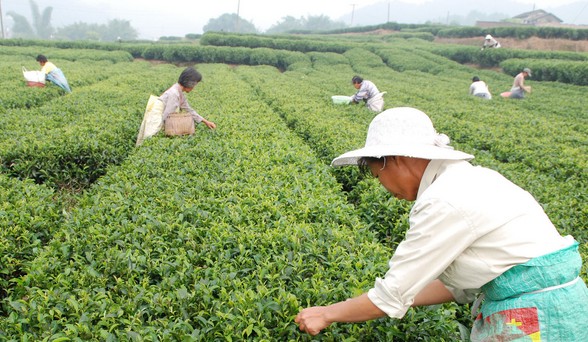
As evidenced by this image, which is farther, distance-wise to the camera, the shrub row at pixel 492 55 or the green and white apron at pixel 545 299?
the shrub row at pixel 492 55

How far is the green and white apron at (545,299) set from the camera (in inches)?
62.9

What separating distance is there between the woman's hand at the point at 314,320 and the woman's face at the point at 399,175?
659mm

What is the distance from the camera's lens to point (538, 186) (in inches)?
210

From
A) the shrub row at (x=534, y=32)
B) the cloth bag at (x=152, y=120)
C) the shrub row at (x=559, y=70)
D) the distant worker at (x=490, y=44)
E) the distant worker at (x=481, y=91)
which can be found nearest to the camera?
the cloth bag at (x=152, y=120)

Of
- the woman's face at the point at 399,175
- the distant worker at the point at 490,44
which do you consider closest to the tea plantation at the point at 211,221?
the woman's face at the point at 399,175

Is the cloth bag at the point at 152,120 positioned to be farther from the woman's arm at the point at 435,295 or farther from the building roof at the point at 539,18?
the building roof at the point at 539,18

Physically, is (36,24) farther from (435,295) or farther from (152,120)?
(435,295)

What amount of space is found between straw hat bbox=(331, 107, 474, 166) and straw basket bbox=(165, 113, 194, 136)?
507 centimetres

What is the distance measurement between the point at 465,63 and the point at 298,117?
2824cm

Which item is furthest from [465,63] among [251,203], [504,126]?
[251,203]

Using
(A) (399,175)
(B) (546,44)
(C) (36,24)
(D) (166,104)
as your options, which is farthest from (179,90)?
(C) (36,24)

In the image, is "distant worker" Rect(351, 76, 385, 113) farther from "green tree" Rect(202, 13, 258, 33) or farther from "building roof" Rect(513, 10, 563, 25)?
"green tree" Rect(202, 13, 258, 33)

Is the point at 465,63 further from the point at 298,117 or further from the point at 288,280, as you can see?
the point at 288,280

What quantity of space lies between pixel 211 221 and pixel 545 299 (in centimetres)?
255
